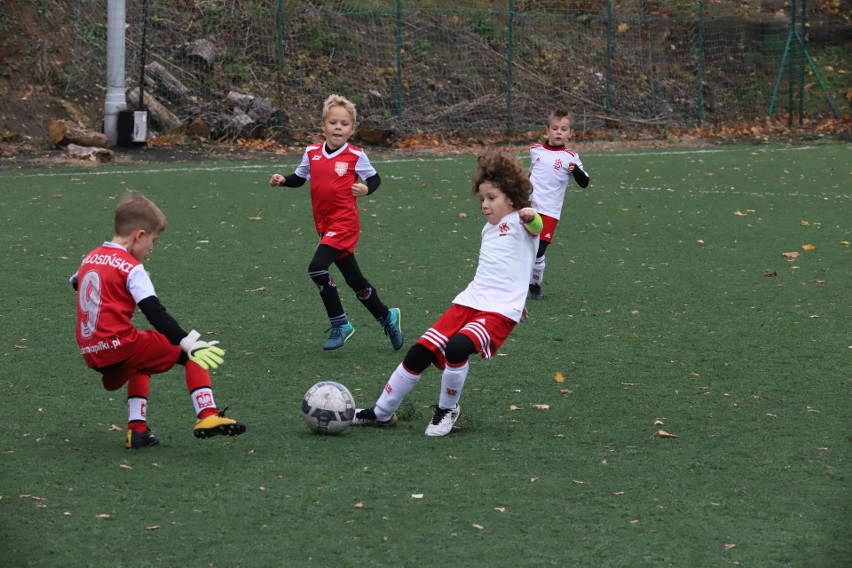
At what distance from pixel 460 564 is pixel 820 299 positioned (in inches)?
231

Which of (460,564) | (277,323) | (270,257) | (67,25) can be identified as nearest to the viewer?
(460,564)

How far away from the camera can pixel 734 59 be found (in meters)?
30.2

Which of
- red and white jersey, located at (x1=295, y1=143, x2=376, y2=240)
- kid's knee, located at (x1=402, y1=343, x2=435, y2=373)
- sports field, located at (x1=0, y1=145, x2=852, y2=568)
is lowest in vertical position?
sports field, located at (x1=0, y1=145, x2=852, y2=568)

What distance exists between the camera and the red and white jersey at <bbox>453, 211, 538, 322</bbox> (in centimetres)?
563

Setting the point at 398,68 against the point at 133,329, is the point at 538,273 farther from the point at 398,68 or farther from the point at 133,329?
the point at 398,68

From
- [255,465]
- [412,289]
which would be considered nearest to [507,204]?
[255,465]

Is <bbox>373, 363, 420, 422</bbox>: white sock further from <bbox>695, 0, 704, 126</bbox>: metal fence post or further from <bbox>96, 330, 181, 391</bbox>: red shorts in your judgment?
<bbox>695, 0, 704, 126</bbox>: metal fence post

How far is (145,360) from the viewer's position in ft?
17.1

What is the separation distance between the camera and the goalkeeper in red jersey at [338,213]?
7.48m

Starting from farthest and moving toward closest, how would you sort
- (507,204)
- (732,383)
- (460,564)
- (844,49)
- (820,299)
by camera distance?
(844,49) < (820,299) < (732,383) < (507,204) < (460,564)

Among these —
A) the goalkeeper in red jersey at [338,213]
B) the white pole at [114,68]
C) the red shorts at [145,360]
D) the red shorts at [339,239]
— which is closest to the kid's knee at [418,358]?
the red shorts at [145,360]

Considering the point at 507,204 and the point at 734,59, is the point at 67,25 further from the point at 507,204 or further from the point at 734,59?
the point at 507,204

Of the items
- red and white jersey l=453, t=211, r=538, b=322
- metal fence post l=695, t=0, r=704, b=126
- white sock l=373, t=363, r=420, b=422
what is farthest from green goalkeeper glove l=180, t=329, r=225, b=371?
metal fence post l=695, t=0, r=704, b=126

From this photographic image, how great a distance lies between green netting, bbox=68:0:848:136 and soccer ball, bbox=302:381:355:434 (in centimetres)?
1605
